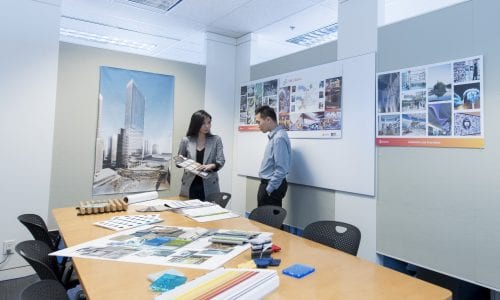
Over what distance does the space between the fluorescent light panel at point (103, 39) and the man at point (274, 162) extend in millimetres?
3245

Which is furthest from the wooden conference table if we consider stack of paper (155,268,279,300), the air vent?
the air vent

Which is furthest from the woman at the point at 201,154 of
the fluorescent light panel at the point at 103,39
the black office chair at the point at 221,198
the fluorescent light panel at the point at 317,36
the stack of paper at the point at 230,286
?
the fluorescent light panel at the point at 103,39

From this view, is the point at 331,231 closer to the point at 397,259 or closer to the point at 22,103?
the point at 397,259

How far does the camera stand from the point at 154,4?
12.2 feet

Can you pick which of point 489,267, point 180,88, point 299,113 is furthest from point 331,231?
point 180,88

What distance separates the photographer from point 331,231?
193 cm

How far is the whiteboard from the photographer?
288 centimetres

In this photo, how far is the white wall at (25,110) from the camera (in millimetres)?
3076

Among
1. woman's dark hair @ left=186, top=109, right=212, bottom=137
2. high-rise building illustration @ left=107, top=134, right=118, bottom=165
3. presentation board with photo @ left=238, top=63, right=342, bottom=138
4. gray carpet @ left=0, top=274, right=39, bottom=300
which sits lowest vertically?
gray carpet @ left=0, top=274, right=39, bottom=300

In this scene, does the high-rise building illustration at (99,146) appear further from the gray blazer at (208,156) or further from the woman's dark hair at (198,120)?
the woman's dark hair at (198,120)

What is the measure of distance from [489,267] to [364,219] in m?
0.98

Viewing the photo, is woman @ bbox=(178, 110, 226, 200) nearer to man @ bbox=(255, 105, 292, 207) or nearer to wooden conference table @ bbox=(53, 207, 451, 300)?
man @ bbox=(255, 105, 292, 207)

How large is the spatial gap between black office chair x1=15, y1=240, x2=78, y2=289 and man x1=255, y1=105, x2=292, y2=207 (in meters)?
1.89

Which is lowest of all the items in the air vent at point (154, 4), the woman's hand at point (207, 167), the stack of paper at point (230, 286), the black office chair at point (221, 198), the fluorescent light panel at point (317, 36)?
the stack of paper at point (230, 286)
